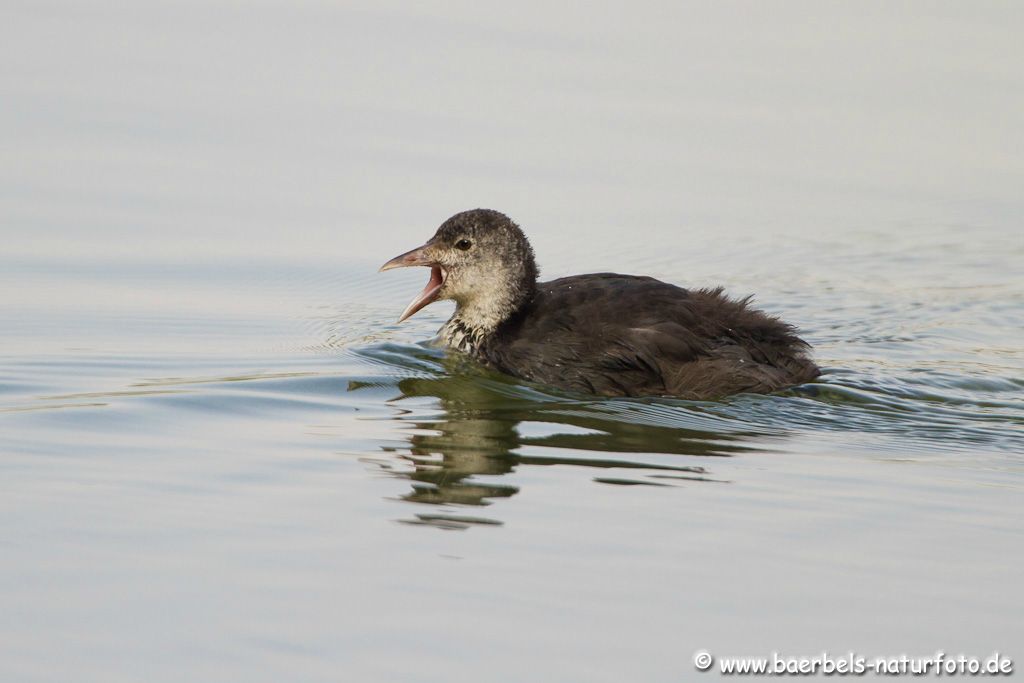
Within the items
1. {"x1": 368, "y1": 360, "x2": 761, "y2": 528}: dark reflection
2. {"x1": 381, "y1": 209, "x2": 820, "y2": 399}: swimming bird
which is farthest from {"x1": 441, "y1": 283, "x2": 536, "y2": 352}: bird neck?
{"x1": 368, "y1": 360, "x2": 761, "y2": 528}: dark reflection

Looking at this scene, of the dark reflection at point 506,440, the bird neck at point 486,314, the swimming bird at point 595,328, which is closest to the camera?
the dark reflection at point 506,440

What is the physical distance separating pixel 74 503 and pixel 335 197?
677cm

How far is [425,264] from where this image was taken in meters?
10.0

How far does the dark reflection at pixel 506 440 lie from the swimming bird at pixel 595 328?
0.81 ft

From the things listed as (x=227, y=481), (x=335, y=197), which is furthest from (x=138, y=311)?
(x=227, y=481)

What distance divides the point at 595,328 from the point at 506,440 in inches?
56.5

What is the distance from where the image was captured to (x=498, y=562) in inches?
231

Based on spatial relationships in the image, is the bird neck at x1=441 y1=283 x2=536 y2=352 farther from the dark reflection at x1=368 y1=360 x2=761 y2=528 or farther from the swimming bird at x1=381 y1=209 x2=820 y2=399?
the dark reflection at x1=368 y1=360 x2=761 y2=528

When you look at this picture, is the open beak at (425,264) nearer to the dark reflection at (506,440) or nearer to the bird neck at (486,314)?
the bird neck at (486,314)

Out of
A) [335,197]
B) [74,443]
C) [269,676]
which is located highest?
[335,197]

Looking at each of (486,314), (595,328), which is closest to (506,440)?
(595,328)

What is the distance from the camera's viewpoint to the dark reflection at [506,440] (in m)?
6.95

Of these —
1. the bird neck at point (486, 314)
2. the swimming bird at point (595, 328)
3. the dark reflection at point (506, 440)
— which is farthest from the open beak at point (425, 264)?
the dark reflection at point (506, 440)

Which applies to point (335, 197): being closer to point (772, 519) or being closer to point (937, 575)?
point (772, 519)
